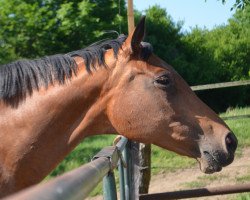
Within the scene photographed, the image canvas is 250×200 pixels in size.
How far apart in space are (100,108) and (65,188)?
201 centimetres

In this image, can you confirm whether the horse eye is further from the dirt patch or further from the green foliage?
the green foliage

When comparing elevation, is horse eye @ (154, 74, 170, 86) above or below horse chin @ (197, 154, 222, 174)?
above

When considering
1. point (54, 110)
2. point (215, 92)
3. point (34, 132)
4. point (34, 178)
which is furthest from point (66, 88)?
point (215, 92)

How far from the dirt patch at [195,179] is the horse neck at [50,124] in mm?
5415

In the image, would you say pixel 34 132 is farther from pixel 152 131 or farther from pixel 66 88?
pixel 152 131

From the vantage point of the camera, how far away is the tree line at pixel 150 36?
42.4ft

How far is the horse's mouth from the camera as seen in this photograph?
119 inches

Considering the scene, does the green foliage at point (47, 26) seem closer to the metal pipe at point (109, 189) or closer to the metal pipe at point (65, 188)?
the metal pipe at point (109, 189)

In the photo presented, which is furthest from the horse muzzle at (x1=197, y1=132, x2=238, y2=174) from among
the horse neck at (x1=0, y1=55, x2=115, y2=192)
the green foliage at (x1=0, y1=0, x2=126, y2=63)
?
the green foliage at (x1=0, y1=0, x2=126, y2=63)

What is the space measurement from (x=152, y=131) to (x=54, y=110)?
634 mm

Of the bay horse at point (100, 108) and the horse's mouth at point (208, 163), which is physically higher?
the bay horse at point (100, 108)

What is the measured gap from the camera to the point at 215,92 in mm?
20859

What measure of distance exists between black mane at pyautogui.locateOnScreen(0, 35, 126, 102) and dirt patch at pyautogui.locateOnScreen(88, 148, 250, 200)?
5.41 m

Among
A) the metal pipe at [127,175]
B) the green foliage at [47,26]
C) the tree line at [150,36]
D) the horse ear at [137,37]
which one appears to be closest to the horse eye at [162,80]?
the horse ear at [137,37]
